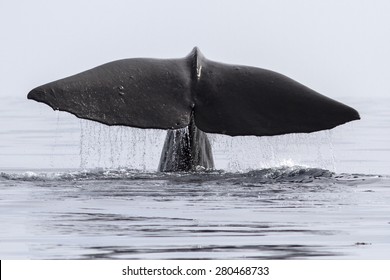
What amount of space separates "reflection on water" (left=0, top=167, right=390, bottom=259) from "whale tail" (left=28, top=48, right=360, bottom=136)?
61 cm

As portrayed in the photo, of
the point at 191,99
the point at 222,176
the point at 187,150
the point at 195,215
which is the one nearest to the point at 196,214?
the point at 195,215

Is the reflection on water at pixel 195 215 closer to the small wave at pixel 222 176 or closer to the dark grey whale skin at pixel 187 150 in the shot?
the small wave at pixel 222 176

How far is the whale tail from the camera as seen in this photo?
39.5ft

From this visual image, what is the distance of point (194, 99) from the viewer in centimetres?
1270

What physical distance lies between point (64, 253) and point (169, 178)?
3890 millimetres

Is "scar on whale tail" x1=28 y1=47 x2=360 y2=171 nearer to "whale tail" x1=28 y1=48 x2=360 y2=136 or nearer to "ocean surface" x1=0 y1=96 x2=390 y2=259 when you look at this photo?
"whale tail" x1=28 y1=48 x2=360 y2=136

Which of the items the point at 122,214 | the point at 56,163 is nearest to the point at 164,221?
the point at 122,214

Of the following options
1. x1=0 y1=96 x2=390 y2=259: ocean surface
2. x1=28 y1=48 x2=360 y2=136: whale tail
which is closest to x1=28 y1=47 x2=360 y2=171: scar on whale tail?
x1=28 y1=48 x2=360 y2=136: whale tail

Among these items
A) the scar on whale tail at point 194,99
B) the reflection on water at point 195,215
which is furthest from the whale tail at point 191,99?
the reflection on water at point 195,215

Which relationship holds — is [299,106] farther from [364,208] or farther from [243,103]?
[364,208]

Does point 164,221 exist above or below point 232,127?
below

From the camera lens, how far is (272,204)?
11.4m

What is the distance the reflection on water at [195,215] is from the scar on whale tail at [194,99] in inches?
24.1

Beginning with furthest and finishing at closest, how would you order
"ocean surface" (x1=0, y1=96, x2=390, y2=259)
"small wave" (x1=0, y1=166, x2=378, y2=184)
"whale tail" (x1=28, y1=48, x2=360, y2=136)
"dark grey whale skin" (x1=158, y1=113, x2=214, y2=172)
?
1. "dark grey whale skin" (x1=158, y1=113, x2=214, y2=172)
2. "small wave" (x1=0, y1=166, x2=378, y2=184)
3. "whale tail" (x1=28, y1=48, x2=360, y2=136)
4. "ocean surface" (x1=0, y1=96, x2=390, y2=259)
